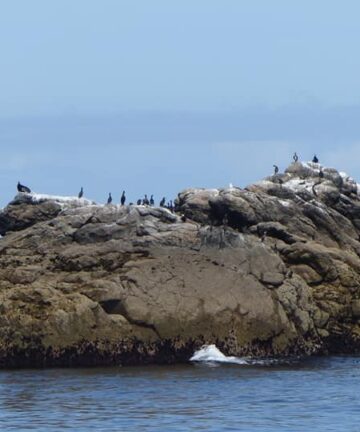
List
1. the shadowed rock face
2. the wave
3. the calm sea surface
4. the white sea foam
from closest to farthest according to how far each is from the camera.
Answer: the calm sea surface, the shadowed rock face, the wave, the white sea foam

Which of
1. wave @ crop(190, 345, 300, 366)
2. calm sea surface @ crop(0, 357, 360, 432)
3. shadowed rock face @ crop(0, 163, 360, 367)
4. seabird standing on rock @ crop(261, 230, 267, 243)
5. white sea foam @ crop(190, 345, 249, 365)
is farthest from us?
seabird standing on rock @ crop(261, 230, 267, 243)

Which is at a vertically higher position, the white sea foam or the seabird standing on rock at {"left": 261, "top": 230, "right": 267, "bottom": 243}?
the seabird standing on rock at {"left": 261, "top": 230, "right": 267, "bottom": 243}

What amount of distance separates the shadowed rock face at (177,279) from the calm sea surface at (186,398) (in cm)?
198

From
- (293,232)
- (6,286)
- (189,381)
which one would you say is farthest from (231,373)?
(293,232)

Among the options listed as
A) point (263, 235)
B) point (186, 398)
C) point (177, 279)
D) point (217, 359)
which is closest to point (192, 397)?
point (186, 398)

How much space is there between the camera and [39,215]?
82.5 meters

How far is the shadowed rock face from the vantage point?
64.7 metres

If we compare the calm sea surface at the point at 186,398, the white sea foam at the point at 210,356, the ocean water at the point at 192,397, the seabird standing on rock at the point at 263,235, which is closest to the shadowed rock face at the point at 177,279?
the seabird standing on rock at the point at 263,235

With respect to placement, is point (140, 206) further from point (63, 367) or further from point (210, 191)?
point (63, 367)

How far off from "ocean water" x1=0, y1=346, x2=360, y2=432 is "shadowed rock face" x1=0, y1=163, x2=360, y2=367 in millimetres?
1649

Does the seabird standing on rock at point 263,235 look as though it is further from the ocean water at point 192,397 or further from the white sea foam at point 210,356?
the white sea foam at point 210,356

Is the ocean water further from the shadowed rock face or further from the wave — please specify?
the shadowed rock face

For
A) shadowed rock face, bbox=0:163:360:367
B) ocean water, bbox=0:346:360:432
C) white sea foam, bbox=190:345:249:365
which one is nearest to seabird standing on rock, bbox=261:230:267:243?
shadowed rock face, bbox=0:163:360:367

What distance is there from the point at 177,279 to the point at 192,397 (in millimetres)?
14722
